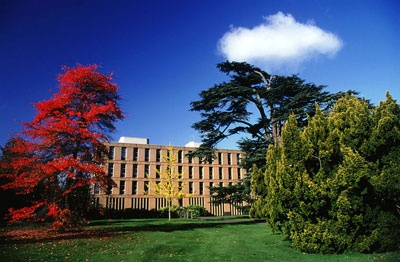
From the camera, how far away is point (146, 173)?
181 feet

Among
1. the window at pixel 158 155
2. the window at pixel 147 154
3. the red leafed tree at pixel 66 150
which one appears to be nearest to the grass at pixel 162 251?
the red leafed tree at pixel 66 150

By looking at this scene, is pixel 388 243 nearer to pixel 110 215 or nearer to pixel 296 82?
pixel 296 82

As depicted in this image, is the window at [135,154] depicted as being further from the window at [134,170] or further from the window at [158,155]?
the window at [158,155]

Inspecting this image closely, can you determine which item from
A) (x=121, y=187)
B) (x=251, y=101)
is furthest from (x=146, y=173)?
Result: (x=251, y=101)

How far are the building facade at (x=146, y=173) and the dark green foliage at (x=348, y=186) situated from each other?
137 ft

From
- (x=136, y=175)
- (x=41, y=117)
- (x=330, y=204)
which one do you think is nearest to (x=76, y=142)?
(x=41, y=117)

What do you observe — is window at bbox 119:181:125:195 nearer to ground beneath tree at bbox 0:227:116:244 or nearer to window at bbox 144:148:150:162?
window at bbox 144:148:150:162

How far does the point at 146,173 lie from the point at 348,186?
48408 mm

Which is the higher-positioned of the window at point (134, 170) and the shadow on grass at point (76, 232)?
the window at point (134, 170)

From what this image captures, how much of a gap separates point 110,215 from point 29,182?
84.6 feet

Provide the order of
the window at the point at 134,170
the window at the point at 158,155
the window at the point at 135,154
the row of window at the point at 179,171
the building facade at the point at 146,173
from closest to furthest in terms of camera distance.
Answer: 1. the building facade at the point at 146,173
2. the row of window at the point at 179,171
3. the window at the point at 134,170
4. the window at the point at 135,154
5. the window at the point at 158,155

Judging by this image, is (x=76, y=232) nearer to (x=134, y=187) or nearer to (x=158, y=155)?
(x=134, y=187)

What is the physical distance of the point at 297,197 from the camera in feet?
33.1

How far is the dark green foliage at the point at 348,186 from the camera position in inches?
371
